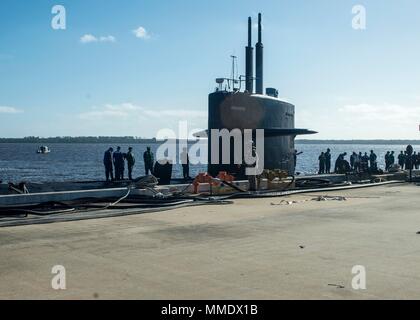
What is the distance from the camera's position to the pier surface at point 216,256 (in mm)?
5754

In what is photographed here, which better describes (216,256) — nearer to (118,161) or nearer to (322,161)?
(118,161)

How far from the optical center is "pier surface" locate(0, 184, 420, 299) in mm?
5754

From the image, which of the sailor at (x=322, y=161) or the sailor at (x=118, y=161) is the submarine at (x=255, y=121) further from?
the sailor at (x=322, y=161)

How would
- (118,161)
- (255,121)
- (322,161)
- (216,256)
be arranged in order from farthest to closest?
(322,161) < (118,161) < (255,121) < (216,256)

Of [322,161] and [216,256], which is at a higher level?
[322,161]

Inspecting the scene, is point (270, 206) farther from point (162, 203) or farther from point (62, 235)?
point (62, 235)

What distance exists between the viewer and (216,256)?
7.53 m

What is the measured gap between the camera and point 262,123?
1964cm

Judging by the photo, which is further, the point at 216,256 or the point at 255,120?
the point at 255,120

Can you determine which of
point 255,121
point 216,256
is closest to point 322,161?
point 255,121

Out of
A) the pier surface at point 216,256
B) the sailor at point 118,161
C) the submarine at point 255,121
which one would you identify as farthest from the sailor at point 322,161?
the pier surface at point 216,256

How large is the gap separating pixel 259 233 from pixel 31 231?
13.4ft

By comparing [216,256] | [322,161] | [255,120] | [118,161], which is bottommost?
[216,256]

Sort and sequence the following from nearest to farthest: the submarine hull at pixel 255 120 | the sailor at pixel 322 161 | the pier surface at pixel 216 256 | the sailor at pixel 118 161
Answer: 1. the pier surface at pixel 216 256
2. the submarine hull at pixel 255 120
3. the sailor at pixel 118 161
4. the sailor at pixel 322 161
